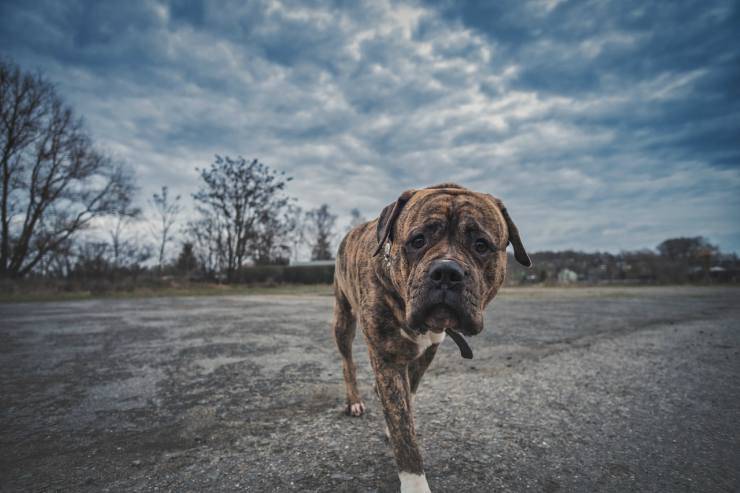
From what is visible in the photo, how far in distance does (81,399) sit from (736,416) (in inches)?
215

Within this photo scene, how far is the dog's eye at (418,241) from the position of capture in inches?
82.7

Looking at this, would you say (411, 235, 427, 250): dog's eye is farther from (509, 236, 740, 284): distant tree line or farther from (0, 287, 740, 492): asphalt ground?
(509, 236, 740, 284): distant tree line

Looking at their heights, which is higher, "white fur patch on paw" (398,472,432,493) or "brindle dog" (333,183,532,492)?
"brindle dog" (333,183,532,492)

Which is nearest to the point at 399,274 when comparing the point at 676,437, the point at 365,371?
the point at 676,437

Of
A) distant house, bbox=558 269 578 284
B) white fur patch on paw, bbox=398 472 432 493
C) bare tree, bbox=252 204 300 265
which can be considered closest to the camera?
white fur patch on paw, bbox=398 472 432 493

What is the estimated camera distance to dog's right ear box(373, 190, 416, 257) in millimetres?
2232

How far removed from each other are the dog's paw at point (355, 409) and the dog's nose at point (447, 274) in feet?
5.30

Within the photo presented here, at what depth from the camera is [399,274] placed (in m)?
2.10

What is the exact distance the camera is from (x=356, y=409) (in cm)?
287

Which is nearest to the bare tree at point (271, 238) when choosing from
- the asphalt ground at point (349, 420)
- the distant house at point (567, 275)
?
the asphalt ground at point (349, 420)

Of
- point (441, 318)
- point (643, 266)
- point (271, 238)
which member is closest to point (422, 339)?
point (441, 318)

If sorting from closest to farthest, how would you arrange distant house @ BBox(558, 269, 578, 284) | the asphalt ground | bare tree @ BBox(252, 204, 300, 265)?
1. the asphalt ground
2. bare tree @ BBox(252, 204, 300, 265)
3. distant house @ BBox(558, 269, 578, 284)

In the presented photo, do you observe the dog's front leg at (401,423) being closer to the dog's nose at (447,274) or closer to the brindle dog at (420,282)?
the brindle dog at (420,282)

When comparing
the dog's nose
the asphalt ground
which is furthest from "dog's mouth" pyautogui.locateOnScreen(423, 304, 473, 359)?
the asphalt ground
